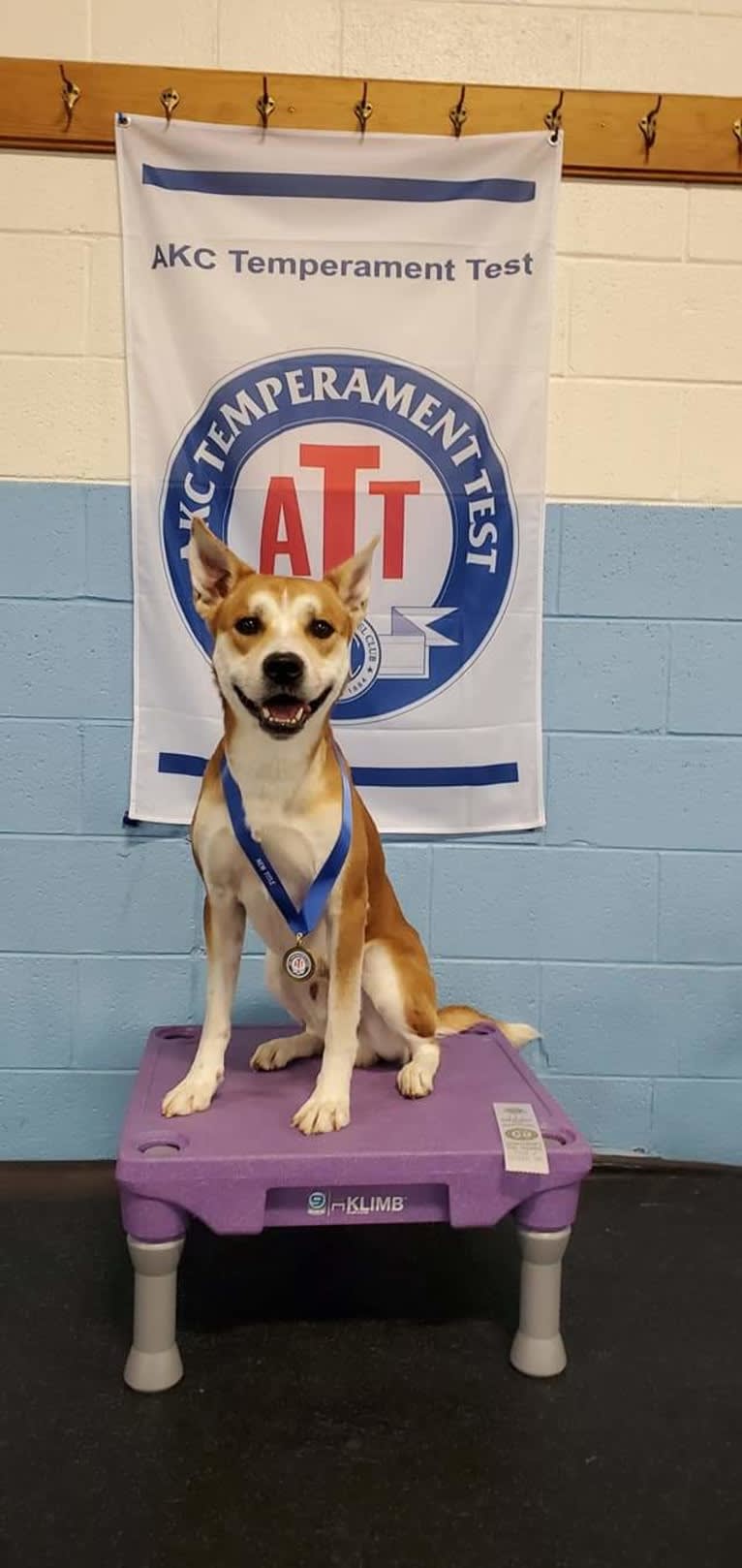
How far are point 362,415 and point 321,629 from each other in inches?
27.4

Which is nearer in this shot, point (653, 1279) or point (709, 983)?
point (653, 1279)

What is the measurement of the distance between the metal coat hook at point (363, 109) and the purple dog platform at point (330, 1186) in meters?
1.68

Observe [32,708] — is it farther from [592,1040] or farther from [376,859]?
[592,1040]

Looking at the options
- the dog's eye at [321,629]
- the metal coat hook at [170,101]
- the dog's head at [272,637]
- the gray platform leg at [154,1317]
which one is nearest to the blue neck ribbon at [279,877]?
the dog's head at [272,637]

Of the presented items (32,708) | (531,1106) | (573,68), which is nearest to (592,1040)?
(531,1106)

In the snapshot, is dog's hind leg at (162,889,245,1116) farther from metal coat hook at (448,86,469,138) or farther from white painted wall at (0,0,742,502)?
metal coat hook at (448,86,469,138)

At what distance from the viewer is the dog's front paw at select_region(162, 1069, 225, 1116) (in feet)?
5.07

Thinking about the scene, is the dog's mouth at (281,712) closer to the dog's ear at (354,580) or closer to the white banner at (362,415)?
the dog's ear at (354,580)

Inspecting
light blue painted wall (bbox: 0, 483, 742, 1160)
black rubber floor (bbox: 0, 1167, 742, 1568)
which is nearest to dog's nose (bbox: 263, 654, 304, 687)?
light blue painted wall (bbox: 0, 483, 742, 1160)

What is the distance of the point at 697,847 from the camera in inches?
84.1

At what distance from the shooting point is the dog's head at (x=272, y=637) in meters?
1.42

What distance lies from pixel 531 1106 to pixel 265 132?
1.69 meters

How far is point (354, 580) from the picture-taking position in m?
1.60

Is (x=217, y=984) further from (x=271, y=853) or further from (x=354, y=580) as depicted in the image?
(x=354, y=580)
